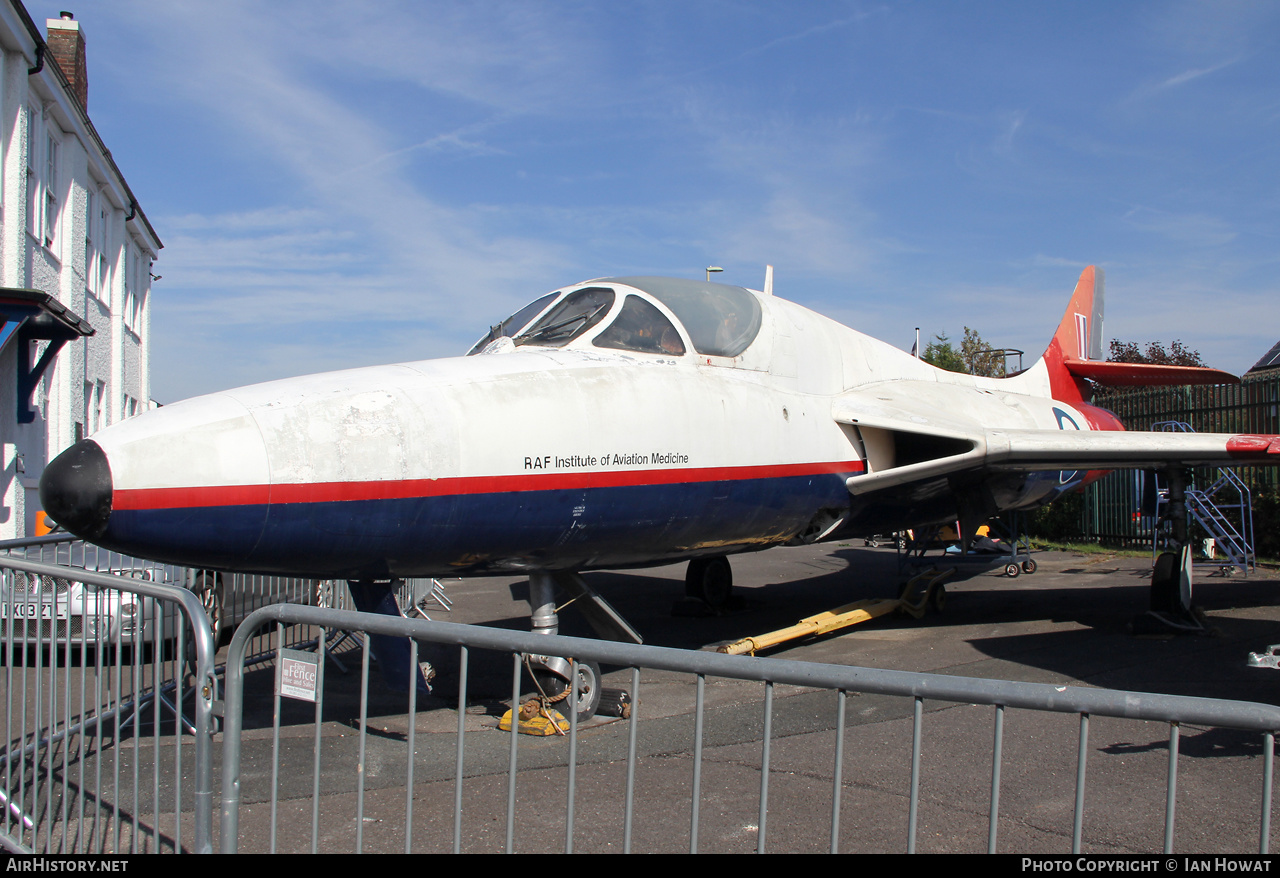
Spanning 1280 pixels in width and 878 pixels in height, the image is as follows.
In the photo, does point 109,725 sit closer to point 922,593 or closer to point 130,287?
point 922,593

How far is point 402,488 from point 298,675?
1668 mm

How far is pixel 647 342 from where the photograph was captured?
6.18 meters

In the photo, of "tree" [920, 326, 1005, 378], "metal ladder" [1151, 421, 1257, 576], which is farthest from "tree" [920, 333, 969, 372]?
"metal ladder" [1151, 421, 1257, 576]

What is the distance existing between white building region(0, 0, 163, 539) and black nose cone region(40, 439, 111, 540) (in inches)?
264

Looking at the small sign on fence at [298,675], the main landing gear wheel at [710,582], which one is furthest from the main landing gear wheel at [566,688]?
the main landing gear wheel at [710,582]

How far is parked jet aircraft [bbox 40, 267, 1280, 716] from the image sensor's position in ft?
13.4

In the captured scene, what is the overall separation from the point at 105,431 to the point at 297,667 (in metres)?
1.83

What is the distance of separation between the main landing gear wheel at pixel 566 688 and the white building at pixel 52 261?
6.82 m

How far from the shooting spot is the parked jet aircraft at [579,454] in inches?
161

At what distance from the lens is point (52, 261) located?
15211 mm

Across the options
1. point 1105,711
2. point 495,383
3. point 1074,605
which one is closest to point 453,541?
point 495,383

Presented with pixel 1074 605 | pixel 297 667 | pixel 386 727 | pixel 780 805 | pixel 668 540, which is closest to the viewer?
pixel 297 667

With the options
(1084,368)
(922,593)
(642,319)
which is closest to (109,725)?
(642,319)
